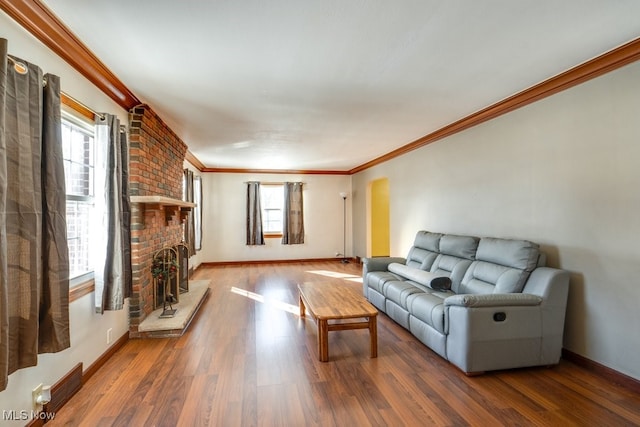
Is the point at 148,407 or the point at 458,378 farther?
the point at 458,378

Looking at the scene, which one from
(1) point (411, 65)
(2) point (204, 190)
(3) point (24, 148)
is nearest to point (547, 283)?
(1) point (411, 65)

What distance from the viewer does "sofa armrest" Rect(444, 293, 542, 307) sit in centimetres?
238

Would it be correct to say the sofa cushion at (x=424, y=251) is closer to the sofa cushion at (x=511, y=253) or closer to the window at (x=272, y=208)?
the sofa cushion at (x=511, y=253)

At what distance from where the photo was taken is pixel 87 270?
8.25ft

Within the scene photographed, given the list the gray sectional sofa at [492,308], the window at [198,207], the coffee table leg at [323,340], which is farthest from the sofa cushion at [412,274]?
the window at [198,207]

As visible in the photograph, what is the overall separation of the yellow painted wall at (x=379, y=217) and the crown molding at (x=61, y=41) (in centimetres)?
560

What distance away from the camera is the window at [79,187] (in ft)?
7.63

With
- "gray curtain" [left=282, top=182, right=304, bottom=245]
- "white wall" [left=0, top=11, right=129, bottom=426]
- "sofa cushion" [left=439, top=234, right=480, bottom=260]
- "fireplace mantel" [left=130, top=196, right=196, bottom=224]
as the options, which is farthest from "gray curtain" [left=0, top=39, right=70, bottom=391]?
"gray curtain" [left=282, top=182, right=304, bottom=245]

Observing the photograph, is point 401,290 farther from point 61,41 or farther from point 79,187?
point 61,41

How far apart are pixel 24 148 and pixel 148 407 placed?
5.78 ft

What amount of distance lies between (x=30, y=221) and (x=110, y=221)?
947mm

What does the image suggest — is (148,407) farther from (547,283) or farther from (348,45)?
(547,283)

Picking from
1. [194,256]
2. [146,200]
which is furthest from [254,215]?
[146,200]

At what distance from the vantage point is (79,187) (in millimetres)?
2475
